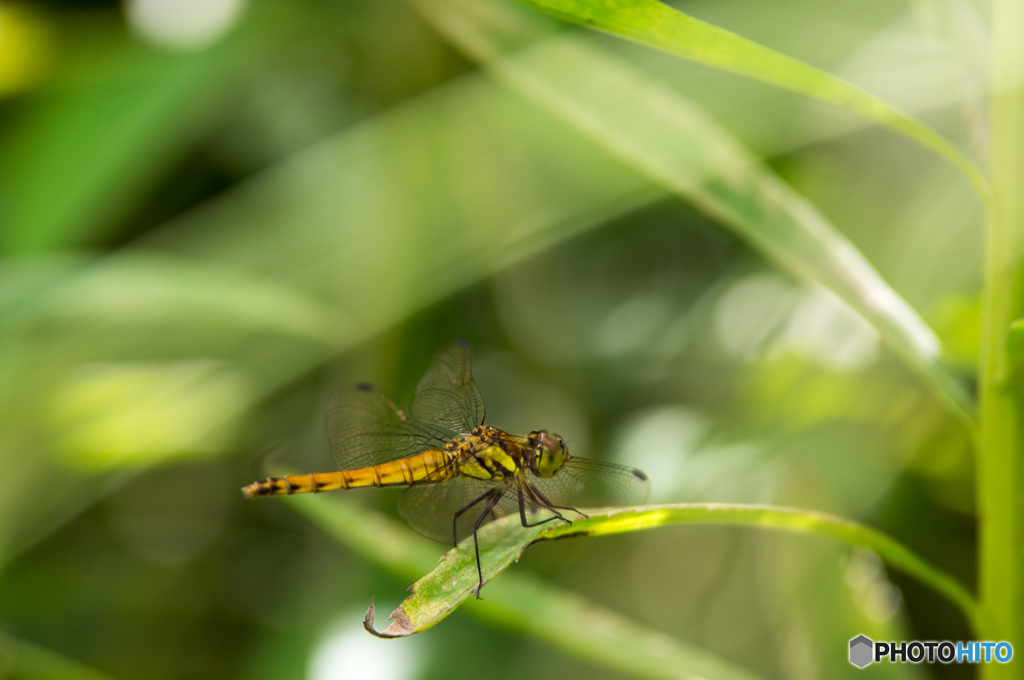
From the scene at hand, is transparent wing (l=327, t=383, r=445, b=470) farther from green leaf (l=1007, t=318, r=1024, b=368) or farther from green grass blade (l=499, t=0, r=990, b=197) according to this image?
green leaf (l=1007, t=318, r=1024, b=368)

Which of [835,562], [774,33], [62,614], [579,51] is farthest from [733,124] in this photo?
[62,614]

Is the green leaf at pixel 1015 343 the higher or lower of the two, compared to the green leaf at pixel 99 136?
higher

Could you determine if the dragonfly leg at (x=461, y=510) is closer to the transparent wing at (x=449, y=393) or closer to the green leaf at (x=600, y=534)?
the transparent wing at (x=449, y=393)

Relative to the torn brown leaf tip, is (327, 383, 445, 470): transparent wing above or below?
below

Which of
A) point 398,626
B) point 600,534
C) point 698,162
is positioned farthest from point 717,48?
point 398,626

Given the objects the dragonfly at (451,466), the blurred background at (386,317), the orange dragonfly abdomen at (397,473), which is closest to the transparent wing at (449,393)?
the dragonfly at (451,466)

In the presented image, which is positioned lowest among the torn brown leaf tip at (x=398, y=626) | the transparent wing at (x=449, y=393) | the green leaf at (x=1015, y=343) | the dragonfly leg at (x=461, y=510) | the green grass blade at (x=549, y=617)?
the dragonfly leg at (x=461, y=510)

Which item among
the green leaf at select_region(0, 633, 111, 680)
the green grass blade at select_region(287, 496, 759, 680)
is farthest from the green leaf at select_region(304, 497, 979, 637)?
the green leaf at select_region(0, 633, 111, 680)
